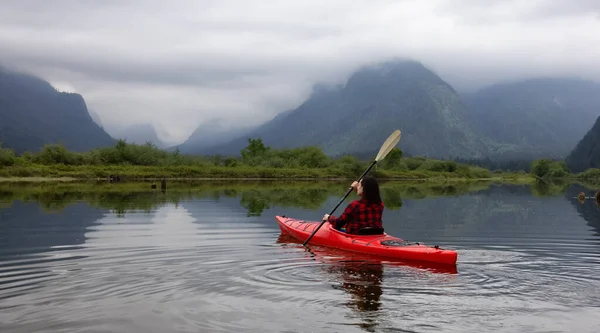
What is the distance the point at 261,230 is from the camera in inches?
746

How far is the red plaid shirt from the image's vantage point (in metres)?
13.6

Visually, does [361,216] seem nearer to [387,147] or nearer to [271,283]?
[387,147]

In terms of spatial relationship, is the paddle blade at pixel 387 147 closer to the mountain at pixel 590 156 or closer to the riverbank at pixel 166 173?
the riverbank at pixel 166 173

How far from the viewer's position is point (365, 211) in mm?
13688

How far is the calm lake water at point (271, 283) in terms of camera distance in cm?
742

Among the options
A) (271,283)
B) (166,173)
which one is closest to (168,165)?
(166,173)

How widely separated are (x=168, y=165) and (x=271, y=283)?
3218 inches

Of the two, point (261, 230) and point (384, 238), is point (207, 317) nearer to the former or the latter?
point (384, 238)

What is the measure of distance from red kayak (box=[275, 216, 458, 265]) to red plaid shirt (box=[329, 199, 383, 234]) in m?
0.25

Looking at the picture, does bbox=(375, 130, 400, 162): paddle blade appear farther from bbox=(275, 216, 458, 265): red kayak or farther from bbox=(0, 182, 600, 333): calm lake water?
bbox=(275, 216, 458, 265): red kayak

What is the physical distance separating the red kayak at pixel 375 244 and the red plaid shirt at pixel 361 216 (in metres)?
0.25

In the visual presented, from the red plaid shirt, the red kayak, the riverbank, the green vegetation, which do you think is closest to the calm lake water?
the red kayak

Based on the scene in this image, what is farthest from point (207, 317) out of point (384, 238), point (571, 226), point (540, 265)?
point (571, 226)

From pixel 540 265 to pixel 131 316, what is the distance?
848 cm
